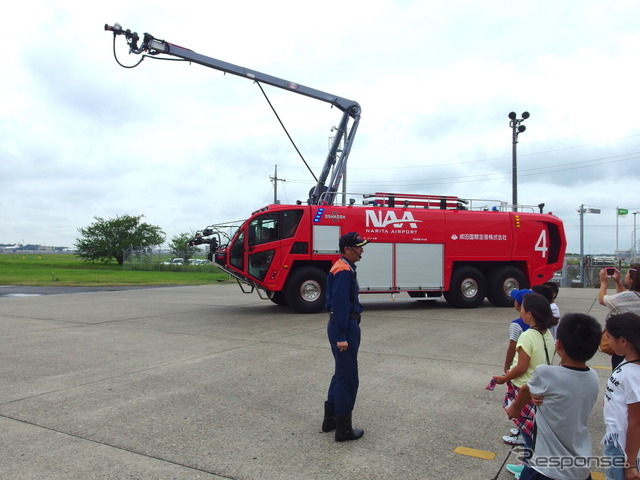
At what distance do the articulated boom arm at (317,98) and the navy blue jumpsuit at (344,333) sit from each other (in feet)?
32.3

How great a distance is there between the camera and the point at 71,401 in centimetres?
540

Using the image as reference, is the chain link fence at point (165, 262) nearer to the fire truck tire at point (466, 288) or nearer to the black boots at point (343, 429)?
the fire truck tire at point (466, 288)

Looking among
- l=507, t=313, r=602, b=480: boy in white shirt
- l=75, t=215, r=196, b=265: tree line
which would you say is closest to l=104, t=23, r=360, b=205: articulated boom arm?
l=507, t=313, r=602, b=480: boy in white shirt

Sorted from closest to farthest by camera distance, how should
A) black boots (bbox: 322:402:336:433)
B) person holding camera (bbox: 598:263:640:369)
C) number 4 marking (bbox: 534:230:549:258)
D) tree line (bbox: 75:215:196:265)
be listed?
1. person holding camera (bbox: 598:263:640:369)
2. black boots (bbox: 322:402:336:433)
3. number 4 marking (bbox: 534:230:549:258)
4. tree line (bbox: 75:215:196:265)

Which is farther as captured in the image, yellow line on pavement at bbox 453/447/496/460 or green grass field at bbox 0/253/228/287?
green grass field at bbox 0/253/228/287

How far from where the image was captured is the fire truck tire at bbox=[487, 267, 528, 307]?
14523 mm

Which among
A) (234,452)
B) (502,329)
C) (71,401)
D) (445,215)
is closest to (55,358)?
(71,401)

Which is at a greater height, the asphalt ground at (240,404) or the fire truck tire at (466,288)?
the fire truck tire at (466,288)

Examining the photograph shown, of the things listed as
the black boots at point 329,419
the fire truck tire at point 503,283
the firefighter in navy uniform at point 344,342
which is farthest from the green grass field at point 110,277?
the firefighter in navy uniform at point 344,342

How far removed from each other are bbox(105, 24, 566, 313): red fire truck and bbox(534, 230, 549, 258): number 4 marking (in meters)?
0.03

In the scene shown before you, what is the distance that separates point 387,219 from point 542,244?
4.93m

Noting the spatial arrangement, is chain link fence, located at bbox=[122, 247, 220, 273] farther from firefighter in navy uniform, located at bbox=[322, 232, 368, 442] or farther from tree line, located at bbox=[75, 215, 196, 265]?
firefighter in navy uniform, located at bbox=[322, 232, 368, 442]

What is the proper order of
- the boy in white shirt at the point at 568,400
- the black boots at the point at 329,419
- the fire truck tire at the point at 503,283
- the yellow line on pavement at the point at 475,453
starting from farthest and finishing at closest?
the fire truck tire at the point at 503,283
the black boots at the point at 329,419
the yellow line on pavement at the point at 475,453
the boy in white shirt at the point at 568,400

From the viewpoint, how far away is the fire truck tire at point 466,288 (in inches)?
559
